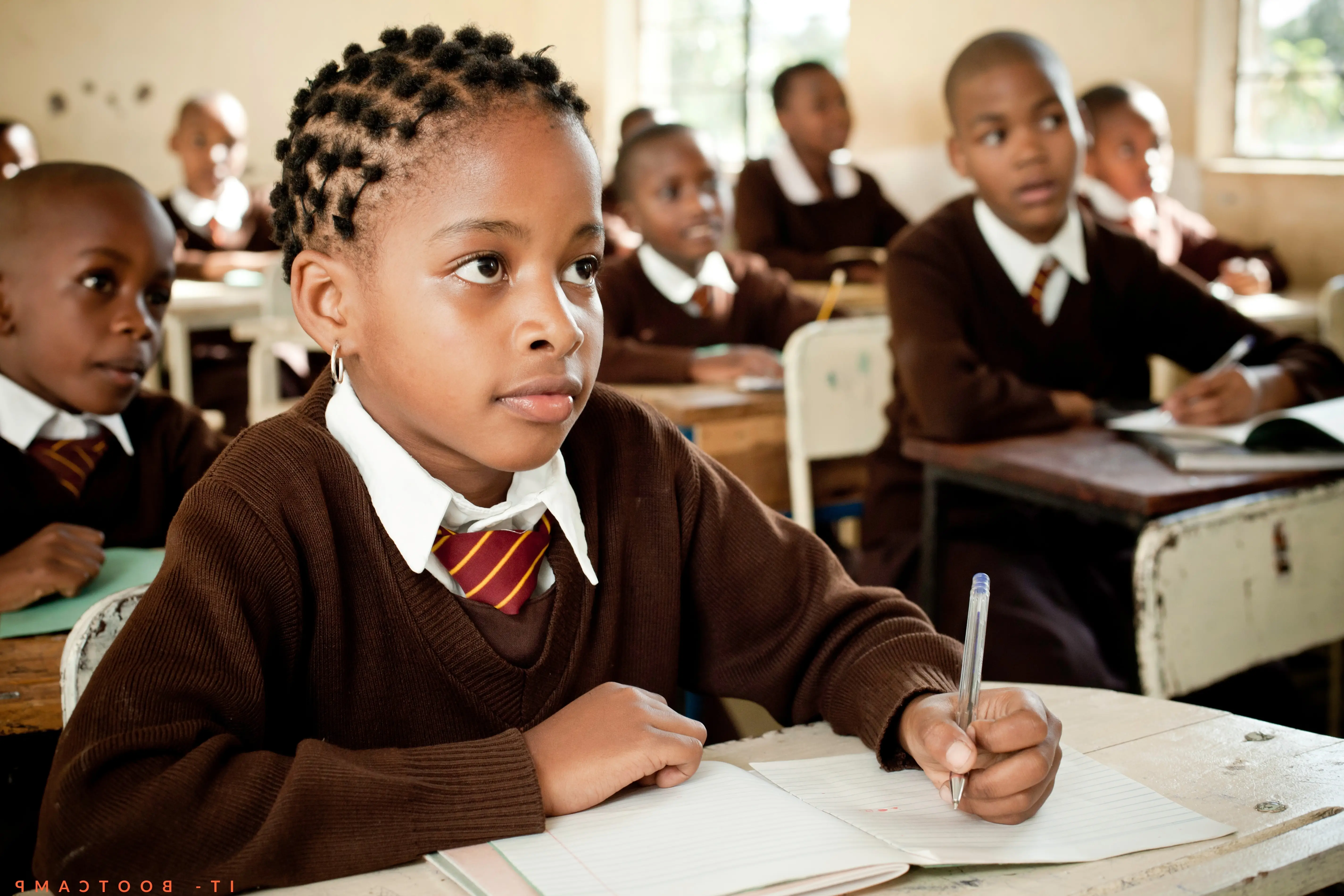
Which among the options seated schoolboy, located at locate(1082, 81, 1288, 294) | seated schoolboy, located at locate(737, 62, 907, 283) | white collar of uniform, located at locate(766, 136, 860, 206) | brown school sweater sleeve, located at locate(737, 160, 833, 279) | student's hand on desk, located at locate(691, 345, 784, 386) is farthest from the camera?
white collar of uniform, located at locate(766, 136, 860, 206)

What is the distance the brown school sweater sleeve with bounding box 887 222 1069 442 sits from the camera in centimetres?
204

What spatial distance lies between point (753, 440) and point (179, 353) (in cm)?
190

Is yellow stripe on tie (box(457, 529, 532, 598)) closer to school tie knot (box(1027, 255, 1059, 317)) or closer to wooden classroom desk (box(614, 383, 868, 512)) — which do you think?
wooden classroom desk (box(614, 383, 868, 512))

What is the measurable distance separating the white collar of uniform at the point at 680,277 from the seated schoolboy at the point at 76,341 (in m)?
1.72

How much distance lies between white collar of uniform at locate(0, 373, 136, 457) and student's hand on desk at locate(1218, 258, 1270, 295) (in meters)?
3.67

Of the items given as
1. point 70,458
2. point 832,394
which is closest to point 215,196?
point 832,394

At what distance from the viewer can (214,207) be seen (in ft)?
16.5

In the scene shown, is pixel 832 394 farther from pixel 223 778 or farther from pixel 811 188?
pixel 811 188

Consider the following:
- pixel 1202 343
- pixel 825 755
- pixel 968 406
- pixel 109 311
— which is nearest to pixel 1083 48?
pixel 1202 343

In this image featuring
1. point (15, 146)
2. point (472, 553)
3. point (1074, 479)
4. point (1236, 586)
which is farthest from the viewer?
point (15, 146)

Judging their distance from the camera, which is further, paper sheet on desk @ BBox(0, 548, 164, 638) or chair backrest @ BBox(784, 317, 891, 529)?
chair backrest @ BBox(784, 317, 891, 529)

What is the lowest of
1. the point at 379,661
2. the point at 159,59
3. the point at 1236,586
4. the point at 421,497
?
the point at 1236,586

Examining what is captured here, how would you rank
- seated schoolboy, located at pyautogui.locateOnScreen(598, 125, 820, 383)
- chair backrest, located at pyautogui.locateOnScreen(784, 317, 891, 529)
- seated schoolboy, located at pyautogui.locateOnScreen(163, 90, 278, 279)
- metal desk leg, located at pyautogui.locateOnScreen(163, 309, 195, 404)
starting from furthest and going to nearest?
1. seated schoolboy, located at pyautogui.locateOnScreen(163, 90, 278, 279)
2. metal desk leg, located at pyautogui.locateOnScreen(163, 309, 195, 404)
3. seated schoolboy, located at pyautogui.locateOnScreen(598, 125, 820, 383)
4. chair backrest, located at pyautogui.locateOnScreen(784, 317, 891, 529)

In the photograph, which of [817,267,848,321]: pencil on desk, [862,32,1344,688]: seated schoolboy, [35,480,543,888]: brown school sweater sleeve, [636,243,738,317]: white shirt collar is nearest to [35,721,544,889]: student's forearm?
[35,480,543,888]: brown school sweater sleeve
